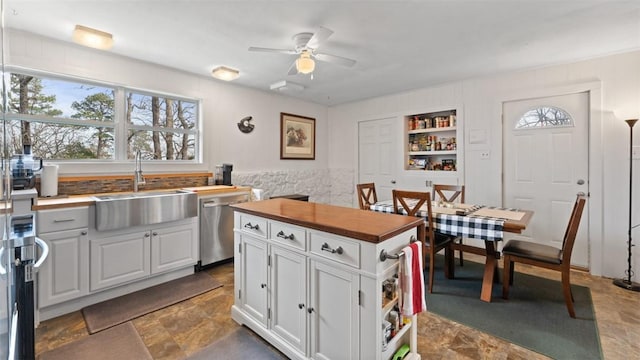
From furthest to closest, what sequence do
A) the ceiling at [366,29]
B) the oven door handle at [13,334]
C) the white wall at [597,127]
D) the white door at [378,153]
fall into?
the white door at [378,153]
the white wall at [597,127]
the ceiling at [366,29]
the oven door handle at [13,334]

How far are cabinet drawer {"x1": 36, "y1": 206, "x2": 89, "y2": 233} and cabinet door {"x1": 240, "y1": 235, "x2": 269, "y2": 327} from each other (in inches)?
58.2

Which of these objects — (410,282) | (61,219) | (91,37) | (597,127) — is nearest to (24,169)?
(61,219)

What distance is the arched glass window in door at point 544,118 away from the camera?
3.18 m

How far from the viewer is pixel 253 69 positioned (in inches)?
131

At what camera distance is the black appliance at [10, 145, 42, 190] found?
206cm

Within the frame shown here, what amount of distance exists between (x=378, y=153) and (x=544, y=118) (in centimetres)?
228

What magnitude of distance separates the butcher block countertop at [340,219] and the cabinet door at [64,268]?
1460 millimetres

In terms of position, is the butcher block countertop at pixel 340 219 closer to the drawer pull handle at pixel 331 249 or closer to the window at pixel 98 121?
the drawer pull handle at pixel 331 249

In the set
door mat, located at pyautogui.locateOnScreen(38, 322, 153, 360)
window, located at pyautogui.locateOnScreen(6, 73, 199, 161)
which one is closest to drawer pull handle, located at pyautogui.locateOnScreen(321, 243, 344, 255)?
door mat, located at pyautogui.locateOnScreen(38, 322, 153, 360)

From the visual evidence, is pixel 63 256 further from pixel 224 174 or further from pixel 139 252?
pixel 224 174

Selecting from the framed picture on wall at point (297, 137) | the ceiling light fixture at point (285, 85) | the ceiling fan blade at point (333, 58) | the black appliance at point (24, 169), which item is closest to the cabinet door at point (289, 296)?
the ceiling fan blade at point (333, 58)

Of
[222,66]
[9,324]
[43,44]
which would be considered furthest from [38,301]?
[222,66]

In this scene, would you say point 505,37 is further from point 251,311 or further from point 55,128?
point 55,128

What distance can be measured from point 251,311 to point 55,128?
267cm
